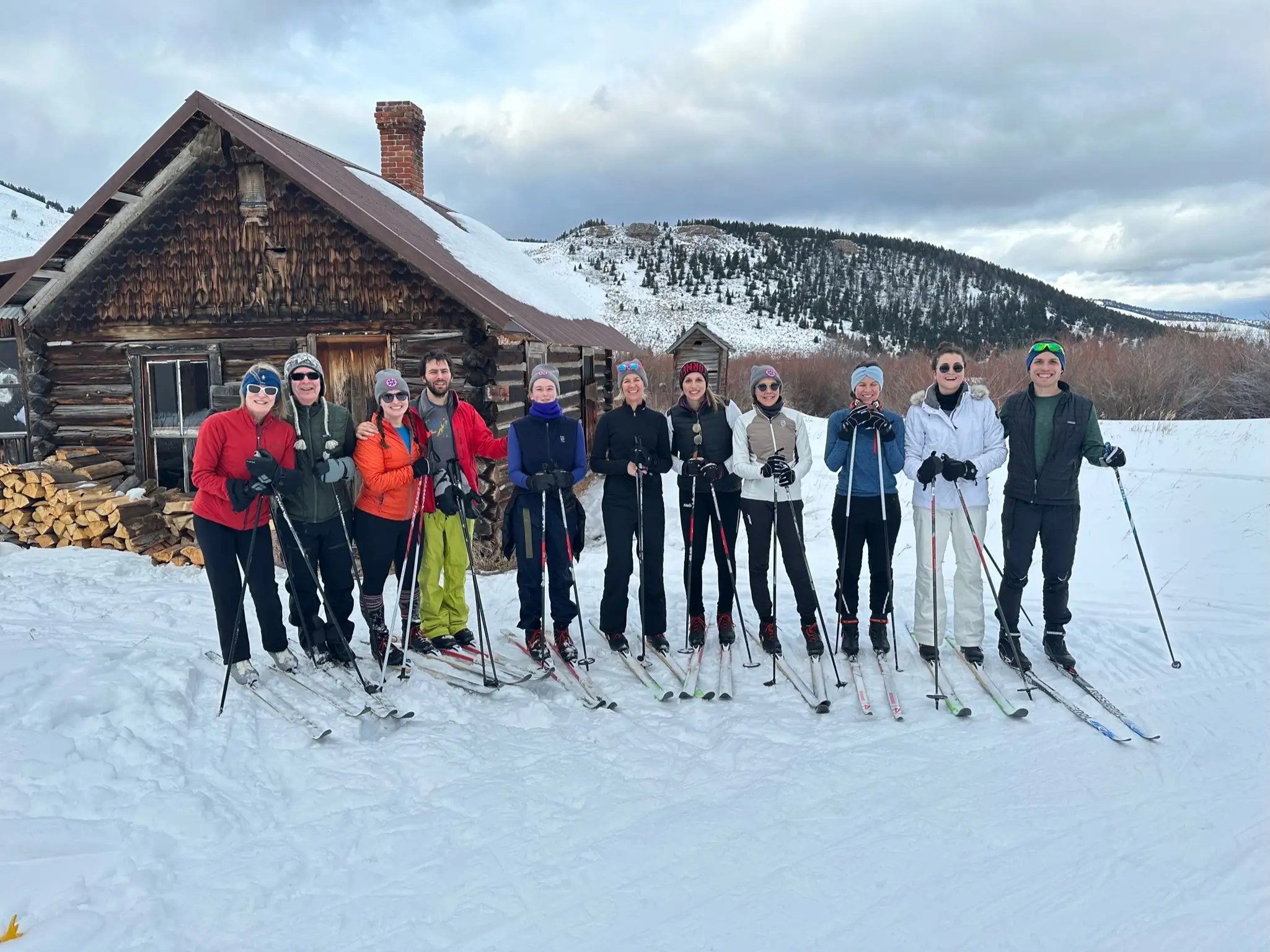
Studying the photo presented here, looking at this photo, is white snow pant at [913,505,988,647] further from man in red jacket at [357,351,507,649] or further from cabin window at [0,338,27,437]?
cabin window at [0,338,27,437]

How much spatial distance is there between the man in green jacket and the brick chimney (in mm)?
9236

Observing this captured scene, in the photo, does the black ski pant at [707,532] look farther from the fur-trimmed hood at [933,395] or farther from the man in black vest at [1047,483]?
the man in black vest at [1047,483]

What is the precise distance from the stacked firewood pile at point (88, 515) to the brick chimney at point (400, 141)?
6.94 meters

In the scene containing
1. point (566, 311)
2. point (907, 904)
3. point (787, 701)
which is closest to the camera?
point (907, 904)

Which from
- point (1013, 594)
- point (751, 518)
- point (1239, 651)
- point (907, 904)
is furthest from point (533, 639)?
point (1239, 651)

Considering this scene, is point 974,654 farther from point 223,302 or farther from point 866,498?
point 223,302

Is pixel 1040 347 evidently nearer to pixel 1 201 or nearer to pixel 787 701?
pixel 787 701

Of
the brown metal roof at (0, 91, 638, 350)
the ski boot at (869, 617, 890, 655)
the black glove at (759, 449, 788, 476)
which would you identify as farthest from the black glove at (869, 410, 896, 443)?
the brown metal roof at (0, 91, 638, 350)

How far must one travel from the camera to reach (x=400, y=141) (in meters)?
12.8

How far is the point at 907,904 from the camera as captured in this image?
2.84 m

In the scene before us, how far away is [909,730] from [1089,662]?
1815 mm

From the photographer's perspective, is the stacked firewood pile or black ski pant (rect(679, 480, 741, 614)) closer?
black ski pant (rect(679, 480, 741, 614))

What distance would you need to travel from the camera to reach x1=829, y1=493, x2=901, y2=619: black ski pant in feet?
17.0

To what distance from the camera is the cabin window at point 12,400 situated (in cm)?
912
